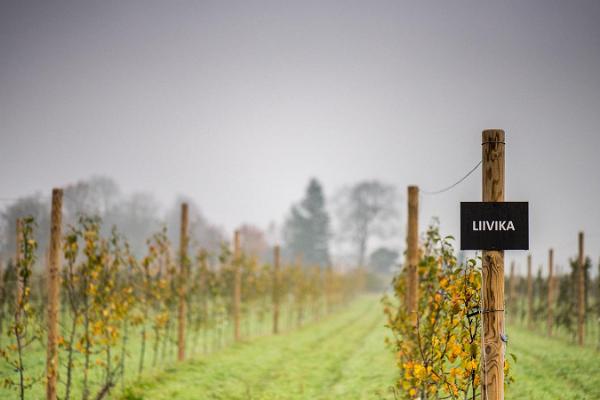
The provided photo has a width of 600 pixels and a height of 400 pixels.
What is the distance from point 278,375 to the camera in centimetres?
1117

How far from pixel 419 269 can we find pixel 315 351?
29.3ft

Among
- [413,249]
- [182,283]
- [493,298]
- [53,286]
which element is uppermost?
[413,249]

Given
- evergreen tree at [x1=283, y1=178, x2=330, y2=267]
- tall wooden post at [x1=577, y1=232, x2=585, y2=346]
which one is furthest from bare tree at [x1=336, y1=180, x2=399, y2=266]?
tall wooden post at [x1=577, y1=232, x2=585, y2=346]

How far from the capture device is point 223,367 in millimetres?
11156

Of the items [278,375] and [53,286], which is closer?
[53,286]

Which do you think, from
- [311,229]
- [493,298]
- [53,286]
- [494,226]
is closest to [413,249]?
[493,298]

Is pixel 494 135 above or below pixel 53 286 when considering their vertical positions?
above

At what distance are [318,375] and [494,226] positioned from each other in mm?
8555

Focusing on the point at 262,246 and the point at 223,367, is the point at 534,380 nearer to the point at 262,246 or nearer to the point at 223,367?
the point at 223,367

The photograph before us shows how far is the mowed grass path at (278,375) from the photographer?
895 cm

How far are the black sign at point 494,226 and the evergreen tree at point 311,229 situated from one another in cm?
6373

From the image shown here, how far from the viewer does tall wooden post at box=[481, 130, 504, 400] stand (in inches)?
161

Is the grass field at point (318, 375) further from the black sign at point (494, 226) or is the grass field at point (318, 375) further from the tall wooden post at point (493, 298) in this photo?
the black sign at point (494, 226)

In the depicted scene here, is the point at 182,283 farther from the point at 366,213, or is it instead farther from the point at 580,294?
the point at 366,213
